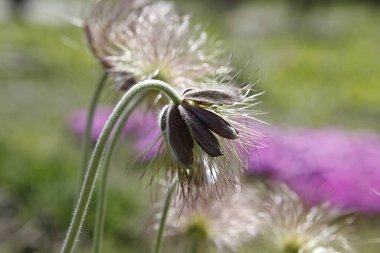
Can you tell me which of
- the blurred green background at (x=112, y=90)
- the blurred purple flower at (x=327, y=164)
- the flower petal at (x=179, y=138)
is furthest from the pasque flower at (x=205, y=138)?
the blurred purple flower at (x=327, y=164)

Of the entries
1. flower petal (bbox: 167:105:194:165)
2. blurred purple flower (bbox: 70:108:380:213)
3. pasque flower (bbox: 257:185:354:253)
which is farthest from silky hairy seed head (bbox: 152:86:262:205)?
blurred purple flower (bbox: 70:108:380:213)

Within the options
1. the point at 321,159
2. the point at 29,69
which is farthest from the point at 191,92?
the point at 29,69

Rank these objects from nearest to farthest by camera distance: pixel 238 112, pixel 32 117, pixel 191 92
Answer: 1. pixel 191 92
2. pixel 238 112
3. pixel 32 117

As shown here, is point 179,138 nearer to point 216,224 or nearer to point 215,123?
point 215,123

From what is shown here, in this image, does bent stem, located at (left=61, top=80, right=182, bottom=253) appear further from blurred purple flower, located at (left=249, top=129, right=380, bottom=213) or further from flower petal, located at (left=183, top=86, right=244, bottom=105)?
blurred purple flower, located at (left=249, top=129, right=380, bottom=213)

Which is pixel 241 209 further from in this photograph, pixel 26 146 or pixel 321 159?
pixel 26 146

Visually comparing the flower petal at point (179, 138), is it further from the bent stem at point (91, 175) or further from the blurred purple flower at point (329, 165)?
the blurred purple flower at point (329, 165)
